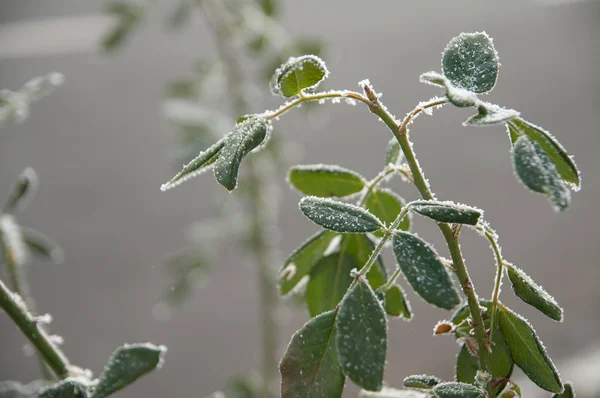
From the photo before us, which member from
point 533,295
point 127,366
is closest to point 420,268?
point 533,295

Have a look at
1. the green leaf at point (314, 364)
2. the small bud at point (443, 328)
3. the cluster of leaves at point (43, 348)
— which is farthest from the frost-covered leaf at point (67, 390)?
the small bud at point (443, 328)

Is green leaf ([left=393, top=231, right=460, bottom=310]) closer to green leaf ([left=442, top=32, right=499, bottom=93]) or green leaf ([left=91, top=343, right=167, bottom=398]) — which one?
green leaf ([left=442, top=32, right=499, bottom=93])

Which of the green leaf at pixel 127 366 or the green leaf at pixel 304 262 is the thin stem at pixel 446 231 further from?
the green leaf at pixel 127 366

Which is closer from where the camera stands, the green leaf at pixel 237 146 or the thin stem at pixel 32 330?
the green leaf at pixel 237 146

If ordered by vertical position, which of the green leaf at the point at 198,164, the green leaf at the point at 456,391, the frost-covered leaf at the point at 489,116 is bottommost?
the green leaf at the point at 456,391

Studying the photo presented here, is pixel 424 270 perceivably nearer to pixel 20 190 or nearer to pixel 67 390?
pixel 67 390

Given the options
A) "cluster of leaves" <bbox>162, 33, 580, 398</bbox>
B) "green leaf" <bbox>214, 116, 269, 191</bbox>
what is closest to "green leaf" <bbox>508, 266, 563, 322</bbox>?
"cluster of leaves" <bbox>162, 33, 580, 398</bbox>

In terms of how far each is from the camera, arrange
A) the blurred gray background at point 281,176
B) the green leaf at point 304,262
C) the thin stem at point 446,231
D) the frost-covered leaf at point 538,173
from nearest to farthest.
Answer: the frost-covered leaf at point 538,173, the thin stem at point 446,231, the green leaf at point 304,262, the blurred gray background at point 281,176
